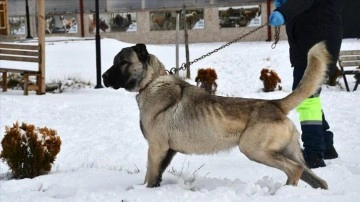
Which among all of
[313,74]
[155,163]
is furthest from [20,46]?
[313,74]

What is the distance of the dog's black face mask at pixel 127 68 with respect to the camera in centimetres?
439

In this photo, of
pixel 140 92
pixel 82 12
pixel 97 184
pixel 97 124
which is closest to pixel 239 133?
pixel 140 92

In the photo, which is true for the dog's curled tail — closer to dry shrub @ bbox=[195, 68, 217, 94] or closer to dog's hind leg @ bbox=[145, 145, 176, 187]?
dog's hind leg @ bbox=[145, 145, 176, 187]

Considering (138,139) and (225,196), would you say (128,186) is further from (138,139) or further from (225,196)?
(138,139)

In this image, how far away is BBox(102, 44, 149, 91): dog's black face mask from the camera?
439 cm

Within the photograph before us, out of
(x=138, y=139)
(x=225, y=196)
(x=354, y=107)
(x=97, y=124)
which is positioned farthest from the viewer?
(x=354, y=107)

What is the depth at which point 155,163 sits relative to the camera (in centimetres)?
432

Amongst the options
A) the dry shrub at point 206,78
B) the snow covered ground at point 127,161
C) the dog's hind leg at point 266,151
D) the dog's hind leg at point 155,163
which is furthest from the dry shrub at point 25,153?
the dry shrub at point 206,78

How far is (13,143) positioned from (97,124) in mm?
3723

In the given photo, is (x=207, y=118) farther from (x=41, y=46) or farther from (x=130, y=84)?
(x=41, y=46)

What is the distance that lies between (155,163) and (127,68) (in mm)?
750

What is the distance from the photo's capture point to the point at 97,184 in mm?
4508

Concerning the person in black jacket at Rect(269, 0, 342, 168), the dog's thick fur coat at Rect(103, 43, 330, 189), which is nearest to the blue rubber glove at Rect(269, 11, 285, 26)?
the person in black jacket at Rect(269, 0, 342, 168)

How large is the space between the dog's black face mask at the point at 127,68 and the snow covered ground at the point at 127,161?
0.79 metres
